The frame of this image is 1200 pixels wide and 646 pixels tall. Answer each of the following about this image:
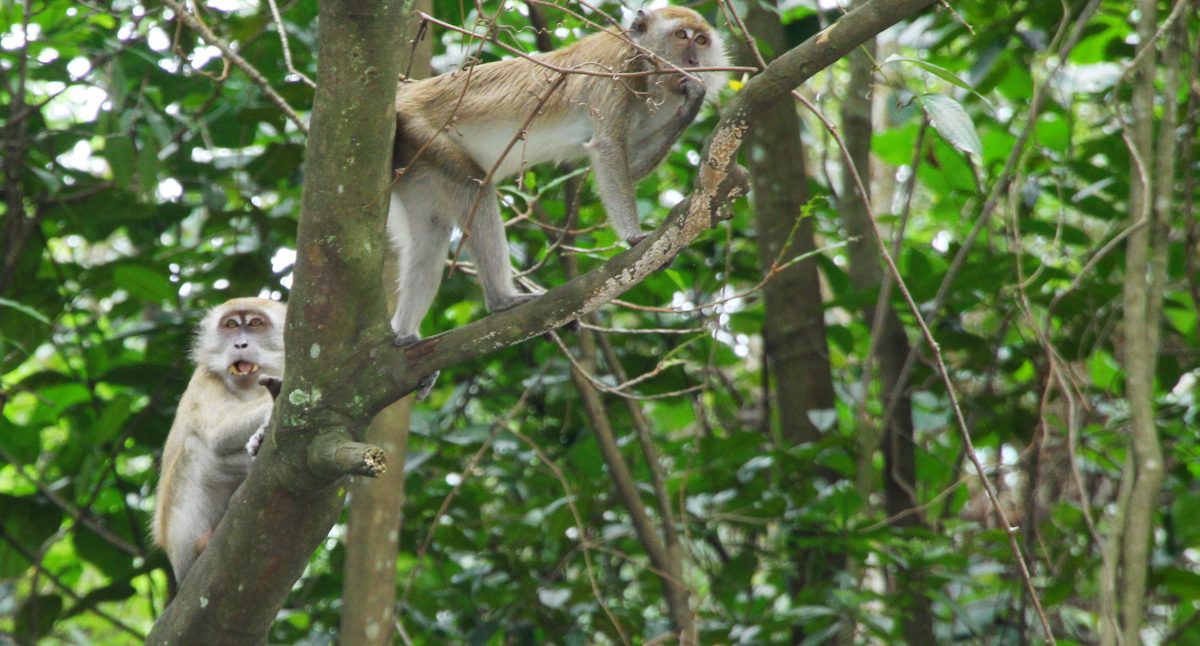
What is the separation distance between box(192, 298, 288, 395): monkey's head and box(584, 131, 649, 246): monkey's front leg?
1.85m

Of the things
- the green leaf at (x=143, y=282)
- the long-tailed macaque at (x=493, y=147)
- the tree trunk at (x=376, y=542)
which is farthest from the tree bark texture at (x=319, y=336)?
the green leaf at (x=143, y=282)

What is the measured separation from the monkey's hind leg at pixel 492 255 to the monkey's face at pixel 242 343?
4.78 ft

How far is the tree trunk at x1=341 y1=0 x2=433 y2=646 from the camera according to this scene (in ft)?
15.7

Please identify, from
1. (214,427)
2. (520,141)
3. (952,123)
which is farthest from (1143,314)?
(214,427)

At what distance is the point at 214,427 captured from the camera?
5477mm

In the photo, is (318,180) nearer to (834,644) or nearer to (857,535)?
(857,535)

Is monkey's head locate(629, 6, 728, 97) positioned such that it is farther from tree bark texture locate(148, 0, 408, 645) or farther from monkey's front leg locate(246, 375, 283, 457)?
tree bark texture locate(148, 0, 408, 645)

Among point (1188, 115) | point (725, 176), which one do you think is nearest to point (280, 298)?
point (725, 176)

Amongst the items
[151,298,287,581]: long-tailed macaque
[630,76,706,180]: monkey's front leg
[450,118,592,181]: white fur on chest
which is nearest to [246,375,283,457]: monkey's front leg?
[151,298,287,581]: long-tailed macaque

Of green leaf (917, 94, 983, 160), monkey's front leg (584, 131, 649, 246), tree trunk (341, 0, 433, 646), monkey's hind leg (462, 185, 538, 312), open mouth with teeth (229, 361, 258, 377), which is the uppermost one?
green leaf (917, 94, 983, 160)

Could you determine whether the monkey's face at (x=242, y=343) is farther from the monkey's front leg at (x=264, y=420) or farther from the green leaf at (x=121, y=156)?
the green leaf at (x=121, y=156)

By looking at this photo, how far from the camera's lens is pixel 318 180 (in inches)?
125

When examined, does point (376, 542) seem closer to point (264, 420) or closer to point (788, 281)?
point (264, 420)

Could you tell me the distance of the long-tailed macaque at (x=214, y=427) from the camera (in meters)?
5.52
